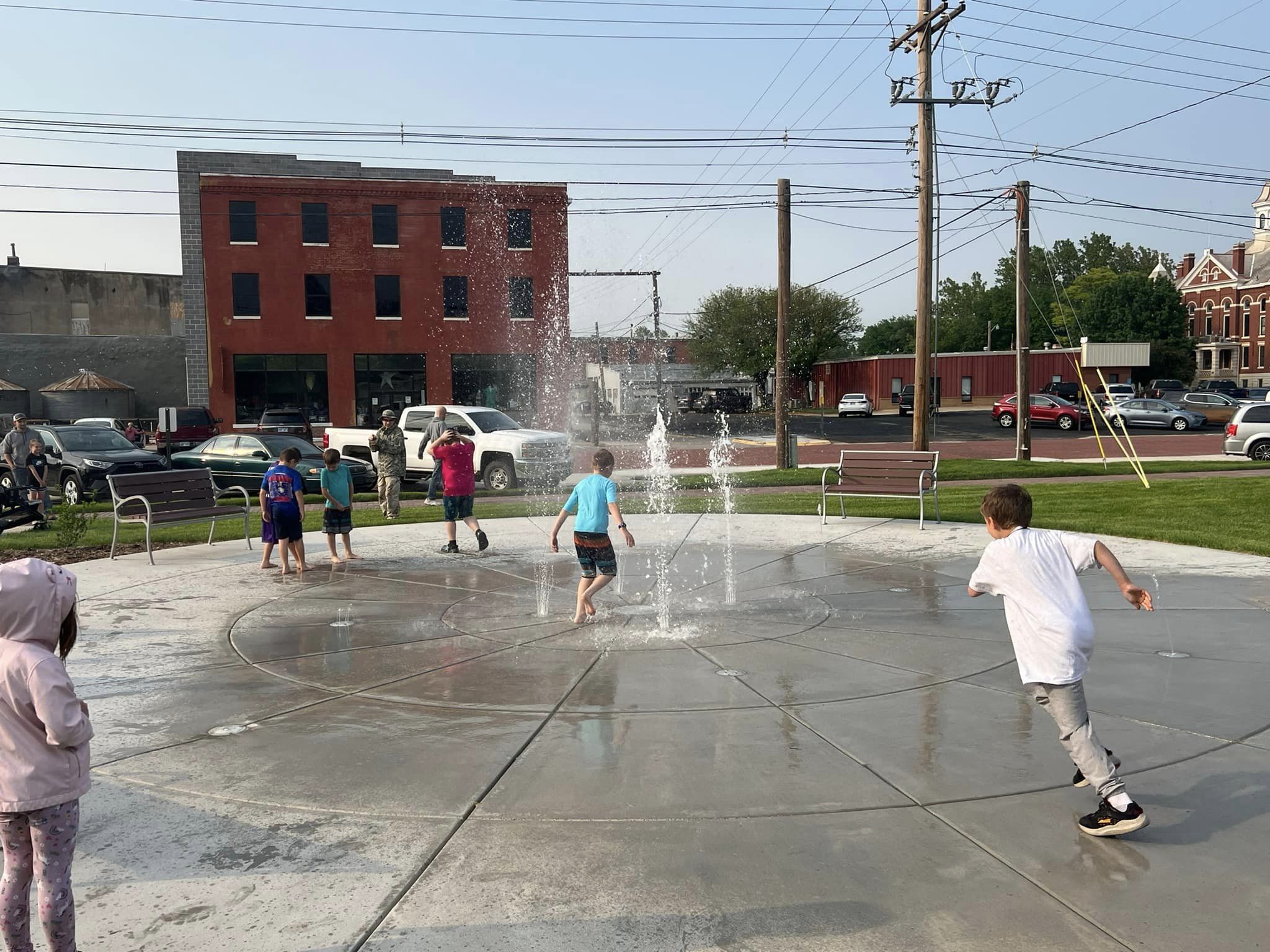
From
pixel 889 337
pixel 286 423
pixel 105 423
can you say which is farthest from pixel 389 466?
pixel 889 337

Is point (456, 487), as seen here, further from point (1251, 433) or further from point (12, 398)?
point (12, 398)

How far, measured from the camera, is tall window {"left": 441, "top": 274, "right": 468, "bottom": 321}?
45.0 metres

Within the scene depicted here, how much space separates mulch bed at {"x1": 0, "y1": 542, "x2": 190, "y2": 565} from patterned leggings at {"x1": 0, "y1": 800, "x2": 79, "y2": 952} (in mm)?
10220

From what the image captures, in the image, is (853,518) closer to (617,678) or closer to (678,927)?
(617,678)

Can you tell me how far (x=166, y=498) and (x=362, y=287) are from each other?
33.5 meters

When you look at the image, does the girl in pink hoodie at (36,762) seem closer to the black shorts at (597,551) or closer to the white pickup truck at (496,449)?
the black shorts at (597,551)

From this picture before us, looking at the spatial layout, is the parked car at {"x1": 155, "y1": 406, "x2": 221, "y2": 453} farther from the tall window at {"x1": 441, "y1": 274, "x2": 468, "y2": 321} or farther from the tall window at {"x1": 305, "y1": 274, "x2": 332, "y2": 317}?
the tall window at {"x1": 441, "y1": 274, "x2": 468, "y2": 321}

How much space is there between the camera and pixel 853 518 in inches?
587

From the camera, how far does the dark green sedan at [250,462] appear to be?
21609mm

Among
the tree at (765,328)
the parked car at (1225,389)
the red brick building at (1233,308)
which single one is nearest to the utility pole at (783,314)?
the parked car at (1225,389)

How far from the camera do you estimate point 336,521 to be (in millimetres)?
11719

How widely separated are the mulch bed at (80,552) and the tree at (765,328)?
226ft

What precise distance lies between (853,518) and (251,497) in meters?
13.3

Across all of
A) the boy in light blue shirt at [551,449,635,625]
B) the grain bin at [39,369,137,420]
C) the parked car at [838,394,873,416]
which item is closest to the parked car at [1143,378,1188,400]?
the parked car at [838,394,873,416]
